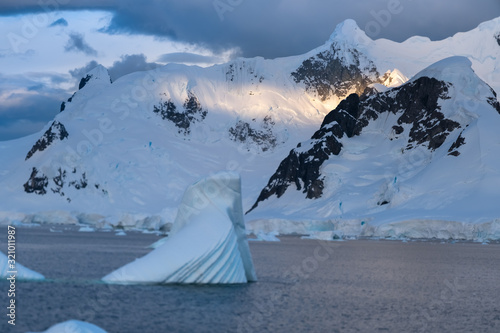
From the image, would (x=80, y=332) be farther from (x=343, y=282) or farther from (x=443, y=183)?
(x=443, y=183)

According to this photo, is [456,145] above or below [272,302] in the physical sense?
above

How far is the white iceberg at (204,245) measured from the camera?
42625 mm

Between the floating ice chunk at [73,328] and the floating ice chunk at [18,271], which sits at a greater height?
the floating ice chunk at [18,271]

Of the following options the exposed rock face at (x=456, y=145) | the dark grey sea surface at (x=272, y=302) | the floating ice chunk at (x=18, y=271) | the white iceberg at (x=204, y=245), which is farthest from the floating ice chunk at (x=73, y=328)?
the exposed rock face at (x=456, y=145)

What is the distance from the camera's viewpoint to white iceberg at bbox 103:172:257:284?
140 feet

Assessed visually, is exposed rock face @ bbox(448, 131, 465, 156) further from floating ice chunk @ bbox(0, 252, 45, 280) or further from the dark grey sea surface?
floating ice chunk @ bbox(0, 252, 45, 280)

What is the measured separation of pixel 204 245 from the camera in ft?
139

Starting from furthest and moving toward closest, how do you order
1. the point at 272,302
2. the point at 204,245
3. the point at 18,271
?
the point at 18,271
the point at 272,302
the point at 204,245

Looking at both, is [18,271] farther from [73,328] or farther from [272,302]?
[73,328]

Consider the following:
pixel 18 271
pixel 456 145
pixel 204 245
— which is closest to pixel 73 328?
pixel 204 245

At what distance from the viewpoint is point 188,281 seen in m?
44.2

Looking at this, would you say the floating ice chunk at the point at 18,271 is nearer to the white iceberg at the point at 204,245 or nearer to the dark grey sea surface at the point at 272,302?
the dark grey sea surface at the point at 272,302

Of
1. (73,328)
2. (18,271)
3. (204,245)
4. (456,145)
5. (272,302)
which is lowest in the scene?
(272,302)

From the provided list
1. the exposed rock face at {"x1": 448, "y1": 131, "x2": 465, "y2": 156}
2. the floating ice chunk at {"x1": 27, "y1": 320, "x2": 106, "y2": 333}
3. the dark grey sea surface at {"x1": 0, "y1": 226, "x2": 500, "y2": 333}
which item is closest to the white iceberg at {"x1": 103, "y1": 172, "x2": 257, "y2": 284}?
the dark grey sea surface at {"x1": 0, "y1": 226, "x2": 500, "y2": 333}
